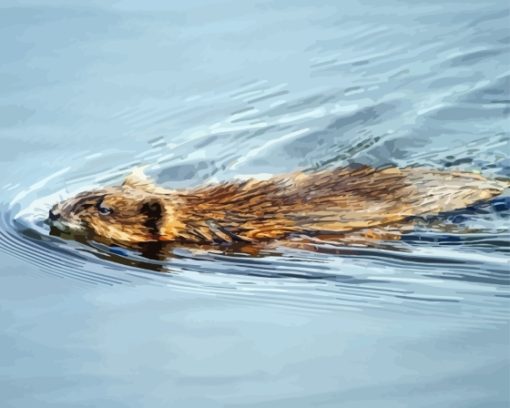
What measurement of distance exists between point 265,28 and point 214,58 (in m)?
0.15

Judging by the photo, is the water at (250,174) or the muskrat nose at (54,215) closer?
the water at (250,174)

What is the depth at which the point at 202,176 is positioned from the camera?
97.7 inches

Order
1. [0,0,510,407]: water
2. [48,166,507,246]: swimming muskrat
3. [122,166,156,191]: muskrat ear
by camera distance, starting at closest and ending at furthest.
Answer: [0,0,510,407]: water → [48,166,507,246]: swimming muskrat → [122,166,156,191]: muskrat ear

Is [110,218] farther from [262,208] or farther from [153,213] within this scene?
[262,208]

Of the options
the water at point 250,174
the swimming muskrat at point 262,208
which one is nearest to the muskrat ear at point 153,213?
the swimming muskrat at point 262,208

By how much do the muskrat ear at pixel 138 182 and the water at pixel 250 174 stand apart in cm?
9

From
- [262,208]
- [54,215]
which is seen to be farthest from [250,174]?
[54,215]

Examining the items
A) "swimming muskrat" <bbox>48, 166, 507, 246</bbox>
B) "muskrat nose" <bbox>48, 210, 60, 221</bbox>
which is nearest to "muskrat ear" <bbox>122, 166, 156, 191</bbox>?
"swimming muskrat" <bbox>48, 166, 507, 246</bbox>

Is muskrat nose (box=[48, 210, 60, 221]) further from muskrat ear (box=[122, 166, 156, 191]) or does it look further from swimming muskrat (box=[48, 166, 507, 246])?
muskrat ear (box=[122, 166, 156, 191])

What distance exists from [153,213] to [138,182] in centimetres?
14

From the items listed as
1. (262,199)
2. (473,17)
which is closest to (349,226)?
(262,199)

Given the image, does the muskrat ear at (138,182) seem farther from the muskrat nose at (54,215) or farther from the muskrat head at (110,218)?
the muskrat nose at (54,215)

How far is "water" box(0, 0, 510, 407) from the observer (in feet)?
5.56

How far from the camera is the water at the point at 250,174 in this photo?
1.70 meters
